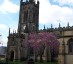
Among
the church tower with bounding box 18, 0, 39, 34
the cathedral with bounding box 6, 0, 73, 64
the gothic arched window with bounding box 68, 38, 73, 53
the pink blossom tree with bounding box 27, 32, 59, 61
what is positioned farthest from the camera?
the church tower with bounding box 18, 0, 39, 34

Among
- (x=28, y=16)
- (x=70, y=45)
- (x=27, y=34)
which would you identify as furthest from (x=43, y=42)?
(x=28, y=16)

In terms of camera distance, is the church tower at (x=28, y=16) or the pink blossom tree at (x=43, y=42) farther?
the church tower at (x=28, y=16)

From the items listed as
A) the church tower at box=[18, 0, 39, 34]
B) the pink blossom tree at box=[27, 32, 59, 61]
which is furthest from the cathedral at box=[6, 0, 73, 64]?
the pink blossom tree at box=[27, 32, 59, 61]

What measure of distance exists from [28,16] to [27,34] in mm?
10943

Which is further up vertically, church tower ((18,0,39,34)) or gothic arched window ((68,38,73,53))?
church tower ((18,0,39,34))

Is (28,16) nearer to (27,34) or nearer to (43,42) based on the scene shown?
(27,34)

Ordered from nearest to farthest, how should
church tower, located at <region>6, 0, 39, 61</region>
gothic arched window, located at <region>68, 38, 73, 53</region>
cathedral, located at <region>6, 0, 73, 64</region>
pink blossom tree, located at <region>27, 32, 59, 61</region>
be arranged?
gothic arched window, located at <region>68, 38, 73, 53</region>
cathedral, located at <region>6, 0, 73, 64</region>
pink blossom tree, located at <region>27, 32, 59, 61</region>
church tower, located at <region>6, 0, 39, 61</region>

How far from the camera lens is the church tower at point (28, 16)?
7725 centimetres

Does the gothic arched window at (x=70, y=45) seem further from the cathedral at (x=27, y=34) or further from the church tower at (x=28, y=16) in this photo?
the church tower at (x=28, y=16)

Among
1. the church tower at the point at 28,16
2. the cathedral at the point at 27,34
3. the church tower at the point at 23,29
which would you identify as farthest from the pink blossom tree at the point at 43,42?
the church tower at the point at 28,16

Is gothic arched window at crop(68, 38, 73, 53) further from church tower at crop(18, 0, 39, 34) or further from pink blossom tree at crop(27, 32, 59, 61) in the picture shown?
church tower at crop(18, 0, 39, 34)

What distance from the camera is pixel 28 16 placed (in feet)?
257

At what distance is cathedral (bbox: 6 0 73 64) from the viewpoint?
39325 mm

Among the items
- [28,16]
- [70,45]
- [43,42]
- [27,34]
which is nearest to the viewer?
[70,45]
